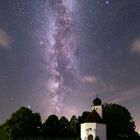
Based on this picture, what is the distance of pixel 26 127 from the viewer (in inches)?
3460

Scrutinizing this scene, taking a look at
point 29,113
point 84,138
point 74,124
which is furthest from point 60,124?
point 84,138

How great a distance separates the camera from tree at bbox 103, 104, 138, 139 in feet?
290

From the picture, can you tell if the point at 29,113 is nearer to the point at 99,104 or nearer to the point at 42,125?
the point at 42,125

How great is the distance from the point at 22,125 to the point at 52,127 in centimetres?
1208

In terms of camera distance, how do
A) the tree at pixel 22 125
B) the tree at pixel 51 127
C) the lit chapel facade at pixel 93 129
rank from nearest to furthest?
1. the lit chapel facade at pixel 93 129
2. the tree at pixel 22 125
3. the tree at pixel 51 127

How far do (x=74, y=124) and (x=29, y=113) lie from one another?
1770 cm

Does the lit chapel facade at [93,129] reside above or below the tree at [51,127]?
below

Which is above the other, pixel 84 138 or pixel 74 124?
pixel 74 124

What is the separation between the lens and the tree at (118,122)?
88375 mm

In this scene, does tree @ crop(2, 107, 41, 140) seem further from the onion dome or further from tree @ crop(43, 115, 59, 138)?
the onion dome

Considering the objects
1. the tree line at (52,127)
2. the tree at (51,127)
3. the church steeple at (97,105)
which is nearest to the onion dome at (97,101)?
Answer: the church steeple at (97,105)

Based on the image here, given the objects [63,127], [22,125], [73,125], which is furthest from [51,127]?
[22,125]

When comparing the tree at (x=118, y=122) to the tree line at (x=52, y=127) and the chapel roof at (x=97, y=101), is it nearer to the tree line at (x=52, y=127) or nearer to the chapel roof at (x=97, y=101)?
the tree line at (x=52, y=127)

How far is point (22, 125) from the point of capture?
87.4 meters
